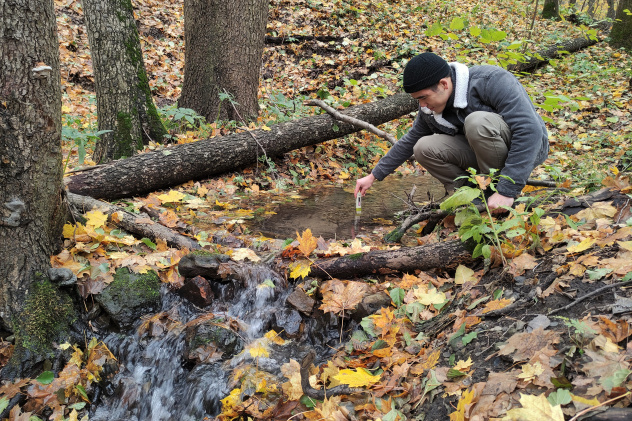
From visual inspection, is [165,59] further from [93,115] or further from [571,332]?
[571,332]

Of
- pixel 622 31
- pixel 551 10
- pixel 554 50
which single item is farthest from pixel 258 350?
pixel 551 10

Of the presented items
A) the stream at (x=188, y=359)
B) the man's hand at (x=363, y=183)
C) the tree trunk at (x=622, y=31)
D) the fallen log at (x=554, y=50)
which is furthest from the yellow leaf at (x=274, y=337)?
the tree trunk at (x=622, y=31)

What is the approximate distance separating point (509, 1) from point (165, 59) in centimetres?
1212

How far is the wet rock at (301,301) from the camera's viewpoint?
9.28 ft

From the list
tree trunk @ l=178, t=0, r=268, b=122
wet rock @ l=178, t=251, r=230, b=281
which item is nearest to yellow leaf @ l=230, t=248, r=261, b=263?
wet rock @ l=178, t=251, r=230, b=281

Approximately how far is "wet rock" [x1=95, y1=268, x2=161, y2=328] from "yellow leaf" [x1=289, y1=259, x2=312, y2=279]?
947 millimetres

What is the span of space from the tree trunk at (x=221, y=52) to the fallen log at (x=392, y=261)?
3640mm

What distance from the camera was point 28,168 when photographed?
2363 mm

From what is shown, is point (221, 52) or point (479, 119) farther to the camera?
point (221, 52)

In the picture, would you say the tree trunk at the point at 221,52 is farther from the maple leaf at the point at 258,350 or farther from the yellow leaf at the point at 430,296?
the yellow leaf at the point at 430,296

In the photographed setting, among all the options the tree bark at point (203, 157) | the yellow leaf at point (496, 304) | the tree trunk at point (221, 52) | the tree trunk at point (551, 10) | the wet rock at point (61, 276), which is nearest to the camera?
the yellow leaf at point (496, 304)

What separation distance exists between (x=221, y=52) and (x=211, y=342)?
14.9ft

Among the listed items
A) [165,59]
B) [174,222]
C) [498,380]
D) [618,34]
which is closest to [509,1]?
[618,34]

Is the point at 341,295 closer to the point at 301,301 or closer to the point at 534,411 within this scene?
the point at 301,301
